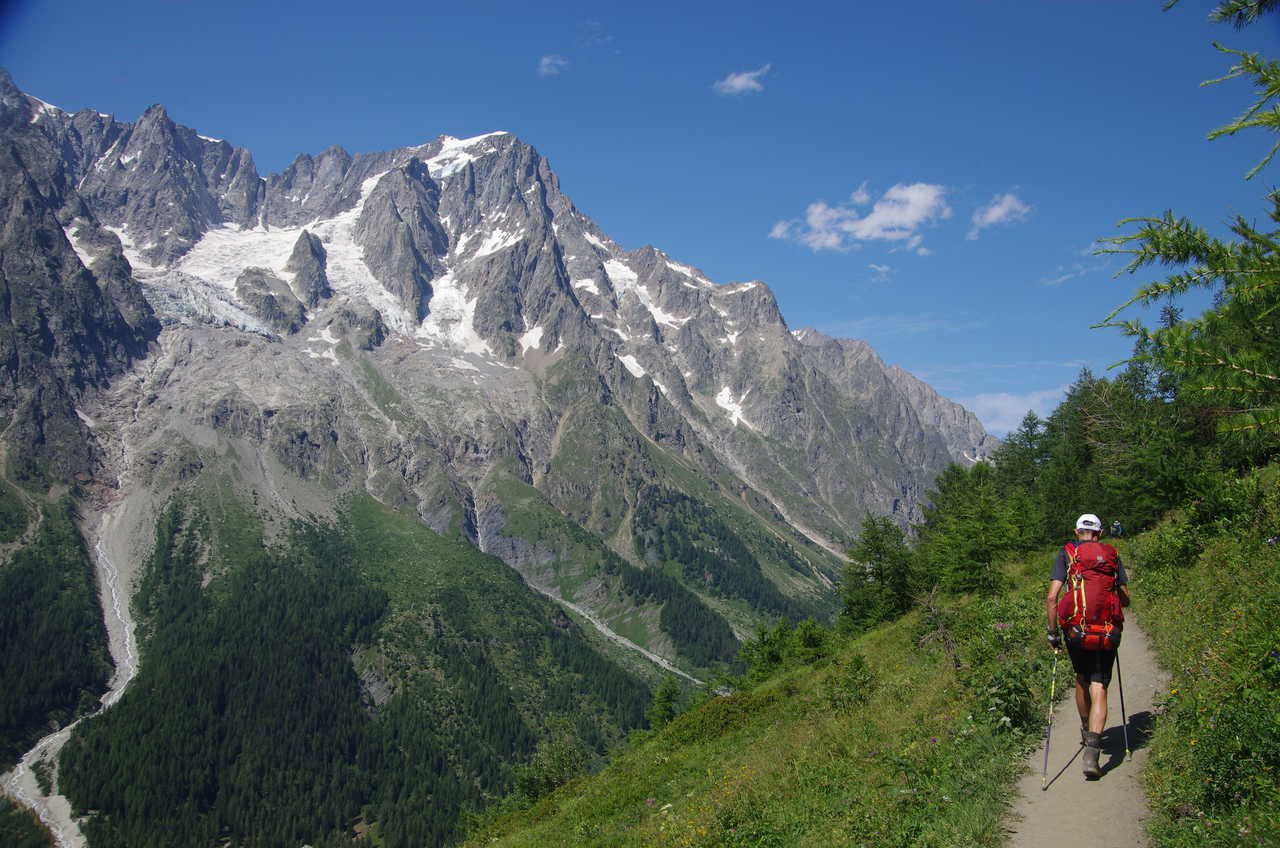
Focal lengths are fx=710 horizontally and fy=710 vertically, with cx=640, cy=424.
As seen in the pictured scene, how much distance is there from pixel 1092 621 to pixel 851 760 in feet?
18.6

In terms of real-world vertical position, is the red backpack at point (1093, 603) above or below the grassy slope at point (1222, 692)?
above

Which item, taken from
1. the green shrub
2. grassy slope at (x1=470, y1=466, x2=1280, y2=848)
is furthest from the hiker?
the green shrub

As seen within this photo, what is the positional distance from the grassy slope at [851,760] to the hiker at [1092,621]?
160 cm

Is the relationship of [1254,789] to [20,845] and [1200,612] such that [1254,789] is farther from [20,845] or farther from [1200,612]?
[20,845]

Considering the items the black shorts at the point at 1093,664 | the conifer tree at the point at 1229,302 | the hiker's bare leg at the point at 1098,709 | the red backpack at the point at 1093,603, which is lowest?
the hiker's bare leg at the point at 1098,709

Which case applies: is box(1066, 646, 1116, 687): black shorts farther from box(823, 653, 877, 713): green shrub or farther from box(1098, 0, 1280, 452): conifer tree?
box(823, 653, 877, 713): green shrub

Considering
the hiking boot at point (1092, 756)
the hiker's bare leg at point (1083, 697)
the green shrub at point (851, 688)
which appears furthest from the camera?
the green shrub at point (851, 688)

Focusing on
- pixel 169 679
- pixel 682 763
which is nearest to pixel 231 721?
pixel 169 679

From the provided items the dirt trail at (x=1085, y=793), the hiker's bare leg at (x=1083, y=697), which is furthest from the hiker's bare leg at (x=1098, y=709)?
the dirt trail at (x=1085, y=793)

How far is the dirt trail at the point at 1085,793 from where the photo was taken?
8477mm

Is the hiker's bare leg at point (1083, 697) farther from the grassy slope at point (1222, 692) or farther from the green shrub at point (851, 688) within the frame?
the green shrub at point (851, 688)

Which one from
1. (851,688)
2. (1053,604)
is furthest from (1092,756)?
(851,688)

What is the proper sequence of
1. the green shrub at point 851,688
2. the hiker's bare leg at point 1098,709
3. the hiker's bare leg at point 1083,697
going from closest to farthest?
the hiker's bare leg at point 1098,709
the hiker's bare leg at point 1083,697
the green shrub at point 851,688

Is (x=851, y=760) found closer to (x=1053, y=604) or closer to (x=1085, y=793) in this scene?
(x=1085, y=793)
